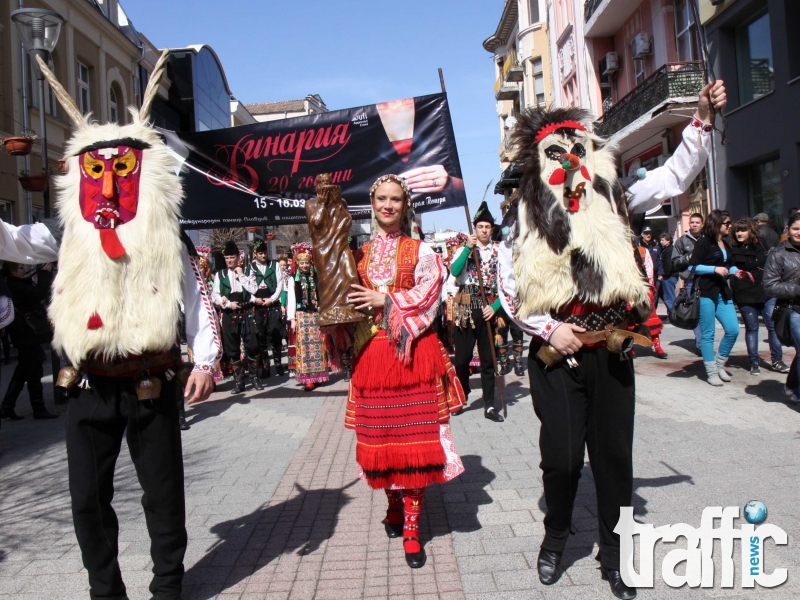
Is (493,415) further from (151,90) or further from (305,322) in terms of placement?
(151,90)

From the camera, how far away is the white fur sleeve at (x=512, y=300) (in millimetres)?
3188

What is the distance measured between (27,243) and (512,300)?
2.33m

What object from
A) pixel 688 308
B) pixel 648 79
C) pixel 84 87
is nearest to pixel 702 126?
pixel 688 308

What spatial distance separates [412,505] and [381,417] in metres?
0.50

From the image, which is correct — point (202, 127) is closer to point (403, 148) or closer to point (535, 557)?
point (403, 148)

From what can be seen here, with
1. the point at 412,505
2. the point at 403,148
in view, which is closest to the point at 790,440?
the point at 412,505

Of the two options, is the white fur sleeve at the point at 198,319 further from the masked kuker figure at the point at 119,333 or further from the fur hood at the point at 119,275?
the fur hood at the point at 119,275

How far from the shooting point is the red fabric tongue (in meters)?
2.98

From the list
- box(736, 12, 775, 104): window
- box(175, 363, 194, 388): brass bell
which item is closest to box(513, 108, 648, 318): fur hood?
box(175, 363, 194, 388): brass bell

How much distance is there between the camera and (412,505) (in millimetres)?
3723

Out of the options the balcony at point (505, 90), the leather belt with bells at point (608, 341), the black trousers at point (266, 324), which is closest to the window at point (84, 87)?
the black trousers at point (266, 324)

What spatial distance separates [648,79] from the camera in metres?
18.6

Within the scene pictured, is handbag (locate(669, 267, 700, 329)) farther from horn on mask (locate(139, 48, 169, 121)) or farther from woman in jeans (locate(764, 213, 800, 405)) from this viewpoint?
horn on mask (locate(139, 48, 169, 121))

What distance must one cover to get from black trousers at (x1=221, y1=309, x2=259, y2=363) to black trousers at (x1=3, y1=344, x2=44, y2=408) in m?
2.42
